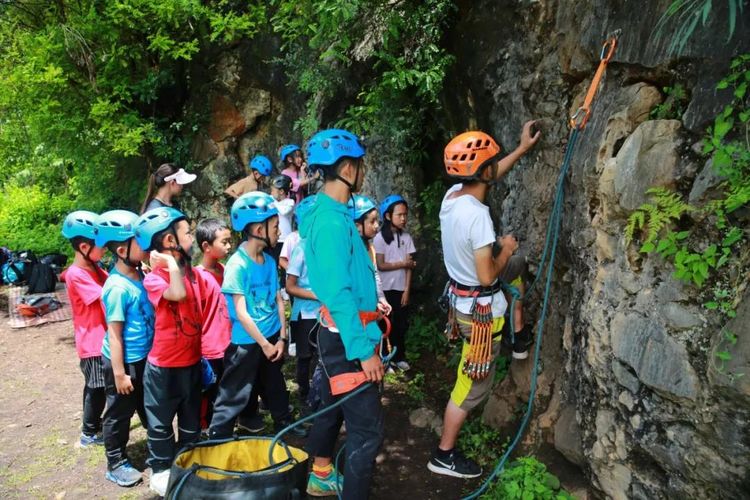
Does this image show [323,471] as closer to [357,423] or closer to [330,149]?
[357,423]

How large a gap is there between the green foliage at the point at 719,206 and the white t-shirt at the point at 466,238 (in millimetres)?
1122

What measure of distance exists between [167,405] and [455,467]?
2377 millimetres

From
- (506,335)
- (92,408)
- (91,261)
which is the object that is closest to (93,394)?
(92,408)

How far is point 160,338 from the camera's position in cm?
425

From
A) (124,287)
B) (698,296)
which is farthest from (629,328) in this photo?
(124,287)

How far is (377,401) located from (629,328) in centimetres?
163

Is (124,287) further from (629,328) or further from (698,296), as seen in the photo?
(698,296)

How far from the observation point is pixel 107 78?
35.3 feet

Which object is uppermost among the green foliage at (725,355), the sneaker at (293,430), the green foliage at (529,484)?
the green foliage at (725,355)

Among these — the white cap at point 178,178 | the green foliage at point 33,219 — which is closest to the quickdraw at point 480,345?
the white cap at point 178,178

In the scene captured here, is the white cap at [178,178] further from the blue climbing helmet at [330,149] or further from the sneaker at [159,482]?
the blue climbing helmet at [330,149]

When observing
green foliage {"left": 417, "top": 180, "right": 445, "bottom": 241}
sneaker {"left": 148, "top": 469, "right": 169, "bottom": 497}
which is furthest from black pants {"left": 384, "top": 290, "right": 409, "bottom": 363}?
sneaker {"left": 148, "top": 469, "right": 169, "bottom": 497}

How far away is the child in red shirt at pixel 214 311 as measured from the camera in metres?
4.56

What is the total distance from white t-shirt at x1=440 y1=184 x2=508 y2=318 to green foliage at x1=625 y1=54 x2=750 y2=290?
3.68 ft
